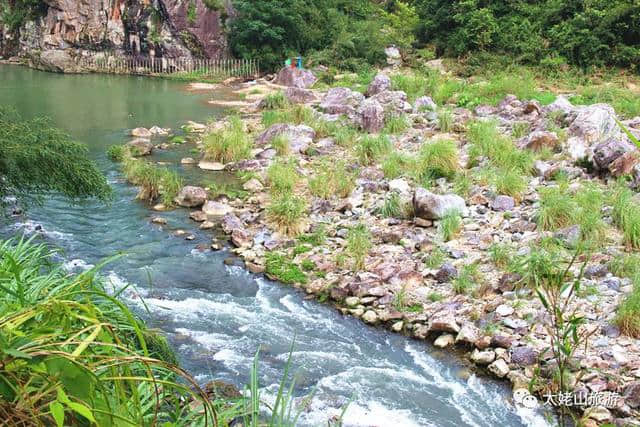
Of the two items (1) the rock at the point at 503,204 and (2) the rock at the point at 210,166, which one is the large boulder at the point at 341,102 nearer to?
(2) the rock at the point at 210,166

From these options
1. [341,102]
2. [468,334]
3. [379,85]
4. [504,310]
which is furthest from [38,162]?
[379,85]

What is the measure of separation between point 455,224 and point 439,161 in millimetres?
2225

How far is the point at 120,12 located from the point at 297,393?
25.7 m

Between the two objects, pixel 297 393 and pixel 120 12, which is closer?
pixel 297 393

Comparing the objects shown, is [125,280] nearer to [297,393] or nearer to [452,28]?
[297,393]

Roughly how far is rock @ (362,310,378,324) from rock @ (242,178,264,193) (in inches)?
169

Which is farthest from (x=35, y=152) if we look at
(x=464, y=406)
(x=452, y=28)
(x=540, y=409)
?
(x=452, y=28)

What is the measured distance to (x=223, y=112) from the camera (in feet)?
57.4

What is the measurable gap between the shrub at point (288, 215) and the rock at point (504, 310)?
3.07m

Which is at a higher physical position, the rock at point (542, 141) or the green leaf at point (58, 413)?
the green leaf at point (58, 413)

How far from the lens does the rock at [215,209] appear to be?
900 cm

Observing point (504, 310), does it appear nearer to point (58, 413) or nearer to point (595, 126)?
point (58, 413)

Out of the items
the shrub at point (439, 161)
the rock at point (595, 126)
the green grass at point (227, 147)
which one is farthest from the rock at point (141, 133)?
the rock at point (595, 126)

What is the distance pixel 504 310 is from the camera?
575 centimetres
